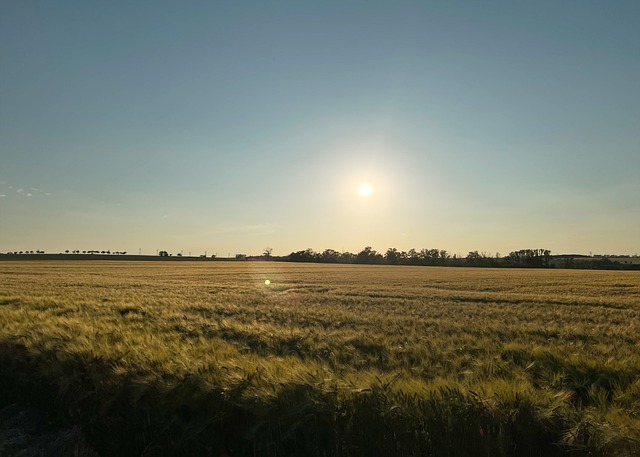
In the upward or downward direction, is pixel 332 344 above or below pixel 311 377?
below

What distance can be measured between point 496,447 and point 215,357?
3765mm

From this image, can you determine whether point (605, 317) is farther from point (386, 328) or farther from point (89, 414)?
point (89, 414)

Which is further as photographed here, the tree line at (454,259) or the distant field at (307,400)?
the tree line at (454,259)

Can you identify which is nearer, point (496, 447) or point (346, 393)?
point (496, 447)

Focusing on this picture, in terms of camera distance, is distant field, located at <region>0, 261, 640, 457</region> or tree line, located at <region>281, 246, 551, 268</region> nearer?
distant field, located at <region>0, 261, 640, 457</region>

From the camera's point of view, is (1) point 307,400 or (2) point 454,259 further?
(2) point 454,259

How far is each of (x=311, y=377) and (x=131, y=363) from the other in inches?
98.0

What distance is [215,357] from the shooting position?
222 inches

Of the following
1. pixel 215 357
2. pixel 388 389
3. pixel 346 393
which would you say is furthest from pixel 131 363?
pixel 388 389

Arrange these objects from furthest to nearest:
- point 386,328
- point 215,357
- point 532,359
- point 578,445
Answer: point 386,328, point 532,359, point 215,357, point 578,445

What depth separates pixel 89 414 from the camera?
186 inches

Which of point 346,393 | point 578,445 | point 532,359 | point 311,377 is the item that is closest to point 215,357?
point 311,377

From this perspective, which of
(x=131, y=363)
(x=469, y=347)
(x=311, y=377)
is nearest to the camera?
(x=311, y=377)

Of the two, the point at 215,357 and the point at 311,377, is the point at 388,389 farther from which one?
the point at 215,357
